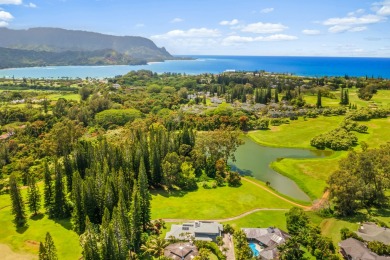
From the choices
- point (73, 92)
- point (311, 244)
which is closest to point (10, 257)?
point (311, 244)

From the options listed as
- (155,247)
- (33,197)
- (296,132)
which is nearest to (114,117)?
(296,132)

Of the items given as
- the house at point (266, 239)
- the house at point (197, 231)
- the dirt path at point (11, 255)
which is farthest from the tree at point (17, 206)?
the house at point (266, 239)

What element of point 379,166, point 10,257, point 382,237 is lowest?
point 10,257

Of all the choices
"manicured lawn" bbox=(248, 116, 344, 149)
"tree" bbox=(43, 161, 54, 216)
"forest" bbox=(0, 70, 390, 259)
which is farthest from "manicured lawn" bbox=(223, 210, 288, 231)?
"manicured lawn" bbox=(248, 116, 344, 149)

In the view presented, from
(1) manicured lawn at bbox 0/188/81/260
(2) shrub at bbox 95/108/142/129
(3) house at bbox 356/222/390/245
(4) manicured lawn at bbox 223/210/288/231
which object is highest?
(2) shrub at bbox 95/108/142/129

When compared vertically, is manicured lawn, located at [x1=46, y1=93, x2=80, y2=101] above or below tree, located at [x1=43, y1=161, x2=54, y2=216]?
above

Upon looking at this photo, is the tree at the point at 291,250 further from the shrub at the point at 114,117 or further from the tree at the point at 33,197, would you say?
the shrub at the point at 114,117

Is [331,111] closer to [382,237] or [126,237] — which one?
[382,237]

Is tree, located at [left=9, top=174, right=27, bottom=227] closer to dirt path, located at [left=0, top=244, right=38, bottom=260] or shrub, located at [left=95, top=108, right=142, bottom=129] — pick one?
dirt path, located at [left=0, top=244, right=38, bottom=260]
